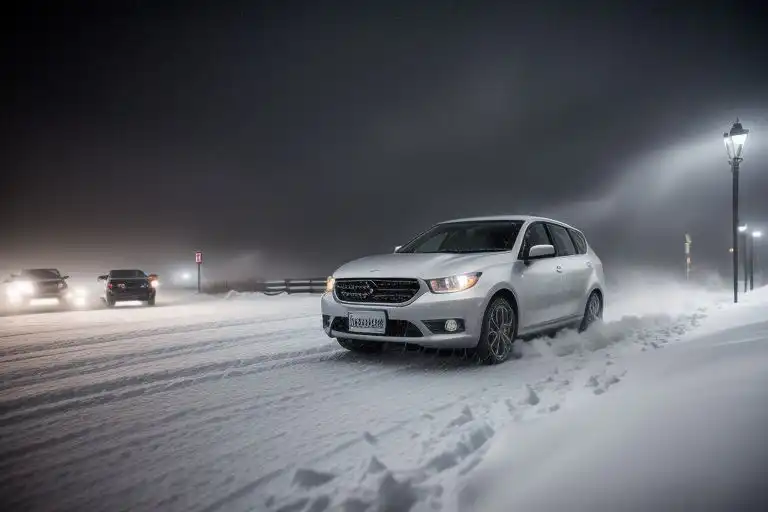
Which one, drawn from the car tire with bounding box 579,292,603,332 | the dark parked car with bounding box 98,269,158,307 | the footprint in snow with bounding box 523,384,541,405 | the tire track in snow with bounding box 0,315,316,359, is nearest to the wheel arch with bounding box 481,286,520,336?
the footprint in snow with bounding box 523,384,541,405

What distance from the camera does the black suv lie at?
19000mm

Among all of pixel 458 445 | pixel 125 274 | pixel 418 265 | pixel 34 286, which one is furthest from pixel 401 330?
pixel 34 286

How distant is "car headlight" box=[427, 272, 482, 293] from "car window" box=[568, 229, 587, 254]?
3.18m

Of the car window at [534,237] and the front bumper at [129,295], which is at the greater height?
the car window at [534,237]

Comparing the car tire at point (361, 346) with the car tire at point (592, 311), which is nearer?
the car tire at point (361, 346)

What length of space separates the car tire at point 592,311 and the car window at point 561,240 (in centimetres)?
81

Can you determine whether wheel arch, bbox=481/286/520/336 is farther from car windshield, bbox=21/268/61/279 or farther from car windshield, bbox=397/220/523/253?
car windshield, bbox=21/268/61/279

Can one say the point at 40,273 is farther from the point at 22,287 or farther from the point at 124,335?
the point at 124,335

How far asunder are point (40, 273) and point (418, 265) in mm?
20117

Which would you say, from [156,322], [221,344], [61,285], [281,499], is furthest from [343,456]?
[61,285]

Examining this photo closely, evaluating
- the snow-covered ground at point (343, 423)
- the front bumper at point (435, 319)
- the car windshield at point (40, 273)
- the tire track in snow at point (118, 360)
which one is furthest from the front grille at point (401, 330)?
the car windshield at point (40, 273)

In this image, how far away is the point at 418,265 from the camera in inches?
226

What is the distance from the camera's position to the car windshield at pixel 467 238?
6.71 meters

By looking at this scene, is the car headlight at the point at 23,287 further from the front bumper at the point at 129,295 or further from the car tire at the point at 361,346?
the car tire at the point at 361,346
